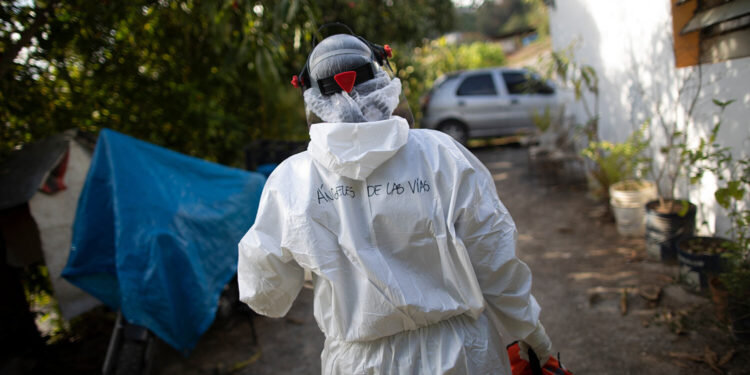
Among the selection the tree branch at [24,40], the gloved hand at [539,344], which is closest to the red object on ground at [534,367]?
the gloved hand at [539,344]

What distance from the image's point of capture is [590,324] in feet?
10.4

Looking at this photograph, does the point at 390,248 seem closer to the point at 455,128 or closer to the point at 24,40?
the point at 24,40

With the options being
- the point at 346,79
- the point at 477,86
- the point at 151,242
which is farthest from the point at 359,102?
the point at 477,86

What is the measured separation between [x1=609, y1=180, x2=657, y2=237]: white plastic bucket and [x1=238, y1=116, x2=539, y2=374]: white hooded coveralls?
3.48 m

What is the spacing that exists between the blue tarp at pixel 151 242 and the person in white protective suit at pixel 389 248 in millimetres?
1725

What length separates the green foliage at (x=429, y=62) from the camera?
7339 millimetres

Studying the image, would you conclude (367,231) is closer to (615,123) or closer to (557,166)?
(615,123)

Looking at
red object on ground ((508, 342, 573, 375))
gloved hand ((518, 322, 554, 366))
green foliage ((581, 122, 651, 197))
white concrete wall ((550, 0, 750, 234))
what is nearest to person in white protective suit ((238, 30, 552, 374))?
gloved hand ((518, 322, 554, 366))

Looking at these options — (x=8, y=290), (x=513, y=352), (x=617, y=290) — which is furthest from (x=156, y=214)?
(x=617, y=290)

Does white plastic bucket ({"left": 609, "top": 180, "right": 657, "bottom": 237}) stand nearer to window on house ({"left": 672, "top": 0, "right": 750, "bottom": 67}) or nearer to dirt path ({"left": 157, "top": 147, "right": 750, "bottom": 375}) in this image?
dirt path ({"left": 157, "top": 147, "right": 750, "bottom": 375})

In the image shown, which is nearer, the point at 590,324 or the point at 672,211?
the point at 590,324

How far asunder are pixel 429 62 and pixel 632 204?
275 inches

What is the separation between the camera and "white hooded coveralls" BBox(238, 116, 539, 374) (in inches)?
53.6

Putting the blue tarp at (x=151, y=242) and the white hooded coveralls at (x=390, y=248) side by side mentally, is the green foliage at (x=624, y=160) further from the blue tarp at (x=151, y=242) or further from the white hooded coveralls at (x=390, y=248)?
the blue tarp at (x=151, y=242)
